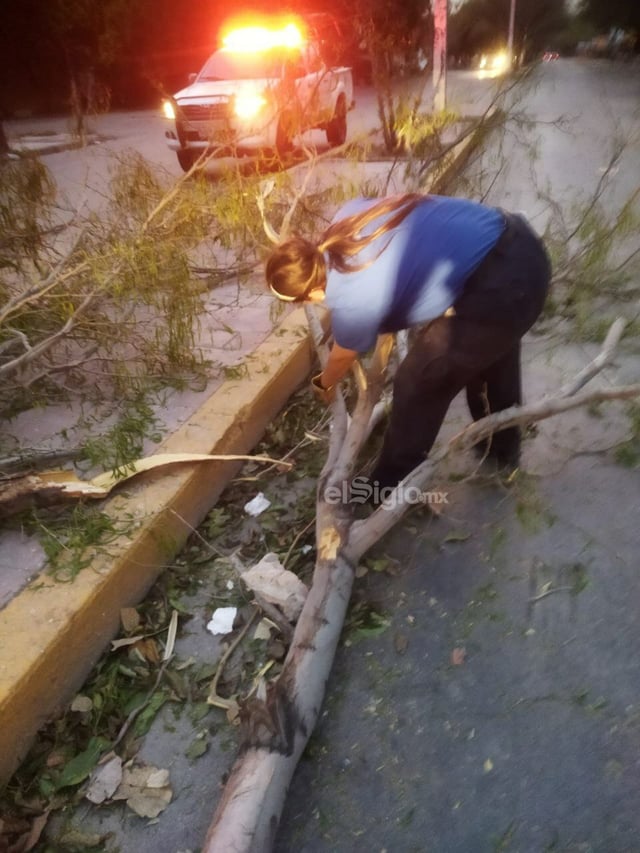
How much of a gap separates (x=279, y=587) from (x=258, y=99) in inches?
190

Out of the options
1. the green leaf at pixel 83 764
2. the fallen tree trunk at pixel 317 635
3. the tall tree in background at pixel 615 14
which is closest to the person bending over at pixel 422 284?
the fallen tree trunk at pixel 317 635

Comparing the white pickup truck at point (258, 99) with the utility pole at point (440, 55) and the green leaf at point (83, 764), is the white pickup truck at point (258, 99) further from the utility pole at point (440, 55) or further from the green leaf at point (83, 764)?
the green leaf at point (83, 764)

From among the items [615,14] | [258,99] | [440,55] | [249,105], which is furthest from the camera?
[615,14]

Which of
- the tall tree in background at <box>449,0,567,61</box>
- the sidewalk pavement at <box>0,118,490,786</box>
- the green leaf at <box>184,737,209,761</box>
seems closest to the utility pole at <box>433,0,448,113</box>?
the tall tree in background at <box>449,0,567,61</box>

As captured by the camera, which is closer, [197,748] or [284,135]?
[197,748]

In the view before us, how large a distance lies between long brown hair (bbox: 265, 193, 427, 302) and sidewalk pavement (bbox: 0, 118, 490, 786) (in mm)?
1031

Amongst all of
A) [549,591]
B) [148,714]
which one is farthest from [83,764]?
[549,591]

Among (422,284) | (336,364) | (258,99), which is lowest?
(336,364)

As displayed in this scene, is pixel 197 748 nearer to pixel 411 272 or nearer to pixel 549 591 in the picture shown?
pixel 549 591

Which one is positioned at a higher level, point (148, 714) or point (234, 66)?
point (234, 66)

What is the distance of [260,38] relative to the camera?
8.80 meters

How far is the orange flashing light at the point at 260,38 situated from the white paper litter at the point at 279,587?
21.2 feet

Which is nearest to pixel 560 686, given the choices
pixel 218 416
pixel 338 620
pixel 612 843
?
pixel 612 843

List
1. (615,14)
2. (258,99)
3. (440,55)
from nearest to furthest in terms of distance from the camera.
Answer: (258,99) < (440,55) < (615,14)
